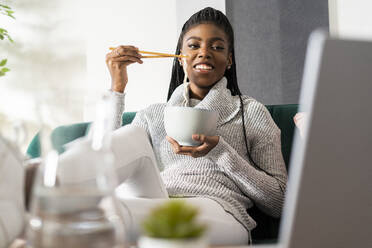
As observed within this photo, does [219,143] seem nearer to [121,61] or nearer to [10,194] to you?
[121,61]

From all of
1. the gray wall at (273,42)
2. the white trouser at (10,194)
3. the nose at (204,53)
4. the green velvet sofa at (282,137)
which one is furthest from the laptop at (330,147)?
the gray wall at (273,42)

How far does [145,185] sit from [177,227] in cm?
Answer: 93

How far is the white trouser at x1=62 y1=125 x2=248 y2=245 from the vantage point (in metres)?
1.25

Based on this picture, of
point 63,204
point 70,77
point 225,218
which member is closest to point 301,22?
point 225,218

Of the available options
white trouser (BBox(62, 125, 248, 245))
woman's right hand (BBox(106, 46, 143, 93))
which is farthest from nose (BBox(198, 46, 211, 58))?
white trouser (BBox(62, 125, 248, 245))

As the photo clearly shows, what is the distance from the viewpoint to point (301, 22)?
8.50ft

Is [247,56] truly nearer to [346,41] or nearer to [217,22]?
[217,22]

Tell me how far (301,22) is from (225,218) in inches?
57.5

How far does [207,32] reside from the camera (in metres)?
2.02

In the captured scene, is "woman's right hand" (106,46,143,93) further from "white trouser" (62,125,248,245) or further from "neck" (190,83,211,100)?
"white trouser" (62,125,248,245)

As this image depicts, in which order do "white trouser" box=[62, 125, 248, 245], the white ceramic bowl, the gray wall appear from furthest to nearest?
the gray wall → the white ceramic bowl → "white trouser" box=[62, 125, 248, 245]

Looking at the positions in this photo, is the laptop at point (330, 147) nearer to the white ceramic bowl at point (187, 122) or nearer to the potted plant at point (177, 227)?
the potted plant at point (177, 227)

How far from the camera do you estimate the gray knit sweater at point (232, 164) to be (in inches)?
64.5

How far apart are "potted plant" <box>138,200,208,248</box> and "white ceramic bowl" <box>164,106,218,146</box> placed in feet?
3.07
